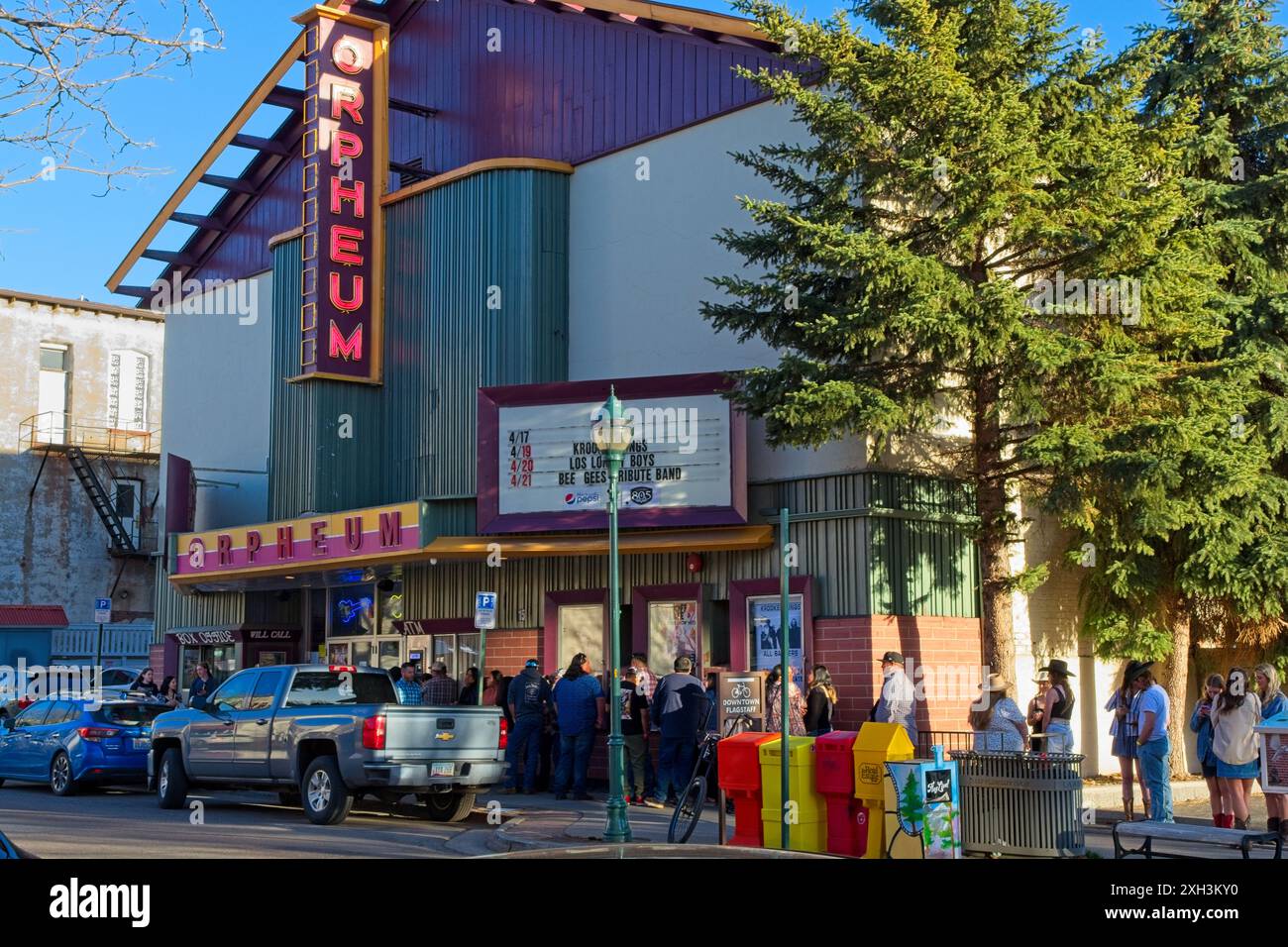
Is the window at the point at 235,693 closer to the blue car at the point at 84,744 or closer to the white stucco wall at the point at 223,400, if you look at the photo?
the blue car at the point at 84,744

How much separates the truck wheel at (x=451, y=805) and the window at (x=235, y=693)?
99.6 inches

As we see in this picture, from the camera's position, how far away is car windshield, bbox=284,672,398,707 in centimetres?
1659

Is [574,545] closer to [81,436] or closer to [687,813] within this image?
[687,813]

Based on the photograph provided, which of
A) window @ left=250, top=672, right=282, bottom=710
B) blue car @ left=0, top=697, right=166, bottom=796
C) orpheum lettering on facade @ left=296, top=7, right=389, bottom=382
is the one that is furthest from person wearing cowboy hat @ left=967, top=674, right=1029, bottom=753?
orpheum lettering on facade @ left=296, top=7, right=389, bottom=382

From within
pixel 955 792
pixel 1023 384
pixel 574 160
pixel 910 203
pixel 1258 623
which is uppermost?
pixel 574 160

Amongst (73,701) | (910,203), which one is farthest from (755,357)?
(73,701)

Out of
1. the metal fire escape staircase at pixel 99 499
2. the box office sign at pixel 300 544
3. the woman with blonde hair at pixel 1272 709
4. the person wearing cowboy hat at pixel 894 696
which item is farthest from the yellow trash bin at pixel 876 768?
the metal fire escape staircase at pixel 99 499

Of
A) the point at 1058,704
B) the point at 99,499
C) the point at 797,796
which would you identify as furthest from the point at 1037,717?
the point at 99,499

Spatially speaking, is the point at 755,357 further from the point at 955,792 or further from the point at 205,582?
the point at 205,582

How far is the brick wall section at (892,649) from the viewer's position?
18547 mm

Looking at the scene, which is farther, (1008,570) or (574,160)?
(574,160)
